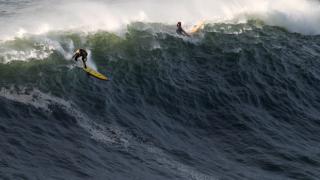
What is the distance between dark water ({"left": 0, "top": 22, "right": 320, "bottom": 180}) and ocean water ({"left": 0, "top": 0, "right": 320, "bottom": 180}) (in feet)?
0.21

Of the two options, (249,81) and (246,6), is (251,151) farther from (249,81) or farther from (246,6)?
(246,6)

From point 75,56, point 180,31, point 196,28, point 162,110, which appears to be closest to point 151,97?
point 162,110

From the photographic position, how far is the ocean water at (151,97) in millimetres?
23219

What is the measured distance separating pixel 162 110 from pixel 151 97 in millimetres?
1132

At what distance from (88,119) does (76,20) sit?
484 inches

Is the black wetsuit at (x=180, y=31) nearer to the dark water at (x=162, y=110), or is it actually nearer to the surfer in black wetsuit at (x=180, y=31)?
the surfer in black wetsuit at (x=180, y=31)

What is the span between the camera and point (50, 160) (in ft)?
70.3

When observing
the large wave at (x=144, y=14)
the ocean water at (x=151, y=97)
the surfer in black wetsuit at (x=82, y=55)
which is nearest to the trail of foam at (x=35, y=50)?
the ocean water at (x=151, y=97)

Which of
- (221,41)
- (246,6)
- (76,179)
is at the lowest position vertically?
(76,179)

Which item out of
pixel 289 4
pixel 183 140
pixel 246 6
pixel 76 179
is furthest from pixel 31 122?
pixel 289 4

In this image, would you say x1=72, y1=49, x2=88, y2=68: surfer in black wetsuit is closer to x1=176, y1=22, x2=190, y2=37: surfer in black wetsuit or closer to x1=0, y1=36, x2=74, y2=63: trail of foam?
x1=0, y1=36, x2=74, y2=63: trail of foam

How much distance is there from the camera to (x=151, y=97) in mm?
29594

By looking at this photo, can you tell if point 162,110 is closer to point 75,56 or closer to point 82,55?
point 82,55

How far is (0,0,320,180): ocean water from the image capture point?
76.2ft
